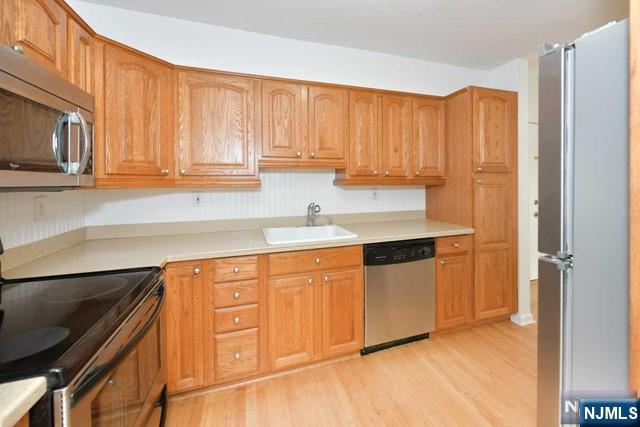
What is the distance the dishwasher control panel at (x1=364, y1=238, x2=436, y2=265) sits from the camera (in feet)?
6.77

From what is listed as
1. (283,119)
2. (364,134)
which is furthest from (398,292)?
(283,119)

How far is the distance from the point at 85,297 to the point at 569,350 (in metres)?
1.68

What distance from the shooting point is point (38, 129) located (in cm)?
100

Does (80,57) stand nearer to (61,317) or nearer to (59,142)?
(59,142)

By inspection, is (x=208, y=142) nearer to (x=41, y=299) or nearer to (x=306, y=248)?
(x=306, y=248)

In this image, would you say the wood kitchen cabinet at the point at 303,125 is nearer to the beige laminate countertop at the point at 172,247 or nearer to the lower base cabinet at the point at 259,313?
the beige laminate countertop at the point at 172,247

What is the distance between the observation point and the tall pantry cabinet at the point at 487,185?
2420 mm

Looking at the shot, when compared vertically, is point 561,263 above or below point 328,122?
below

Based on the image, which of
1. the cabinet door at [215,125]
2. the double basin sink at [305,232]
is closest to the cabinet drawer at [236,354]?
the double basin sink at [305,232]

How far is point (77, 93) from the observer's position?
128cm

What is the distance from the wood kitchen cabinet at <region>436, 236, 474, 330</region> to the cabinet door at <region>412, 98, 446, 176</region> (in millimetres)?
685

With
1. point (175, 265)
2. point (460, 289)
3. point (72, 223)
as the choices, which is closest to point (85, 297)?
point (175, 265)

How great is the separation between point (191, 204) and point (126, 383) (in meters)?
1.43

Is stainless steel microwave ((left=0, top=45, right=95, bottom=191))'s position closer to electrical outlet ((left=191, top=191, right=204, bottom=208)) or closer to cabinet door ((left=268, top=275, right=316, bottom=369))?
electrical outlet ((left=191, top=191, right=204, bottom=208))
